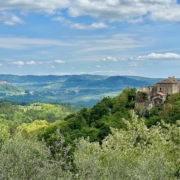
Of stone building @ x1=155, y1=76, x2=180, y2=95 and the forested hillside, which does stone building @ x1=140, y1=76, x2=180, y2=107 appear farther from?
the forested hillside

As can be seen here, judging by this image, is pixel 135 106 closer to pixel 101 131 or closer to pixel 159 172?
pixel 101 131

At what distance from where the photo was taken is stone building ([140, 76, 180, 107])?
7406 centimetres

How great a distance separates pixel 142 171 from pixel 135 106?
53.3 meters

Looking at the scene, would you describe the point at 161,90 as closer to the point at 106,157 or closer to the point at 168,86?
the point at 168,86

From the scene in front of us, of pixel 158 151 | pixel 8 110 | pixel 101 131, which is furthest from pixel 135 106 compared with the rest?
pixel 8 110

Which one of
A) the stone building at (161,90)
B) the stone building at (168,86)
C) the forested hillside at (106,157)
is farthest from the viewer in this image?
the stone building at (168,86)

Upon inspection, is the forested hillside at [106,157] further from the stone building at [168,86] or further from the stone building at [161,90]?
the stone building at [168,86]

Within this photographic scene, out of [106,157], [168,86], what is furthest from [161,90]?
[106,157]

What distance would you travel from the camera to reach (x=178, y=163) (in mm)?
28250

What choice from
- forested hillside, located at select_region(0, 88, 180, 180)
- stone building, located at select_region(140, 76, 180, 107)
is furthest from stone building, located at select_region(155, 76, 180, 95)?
forested hillside, located at select_region(0, 88, 180, 180)

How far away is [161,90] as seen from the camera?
259 feet

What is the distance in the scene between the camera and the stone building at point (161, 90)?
243ft

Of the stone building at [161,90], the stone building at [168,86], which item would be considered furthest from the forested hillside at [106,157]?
the stone building at [168,86]

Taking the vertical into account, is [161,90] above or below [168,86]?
below
